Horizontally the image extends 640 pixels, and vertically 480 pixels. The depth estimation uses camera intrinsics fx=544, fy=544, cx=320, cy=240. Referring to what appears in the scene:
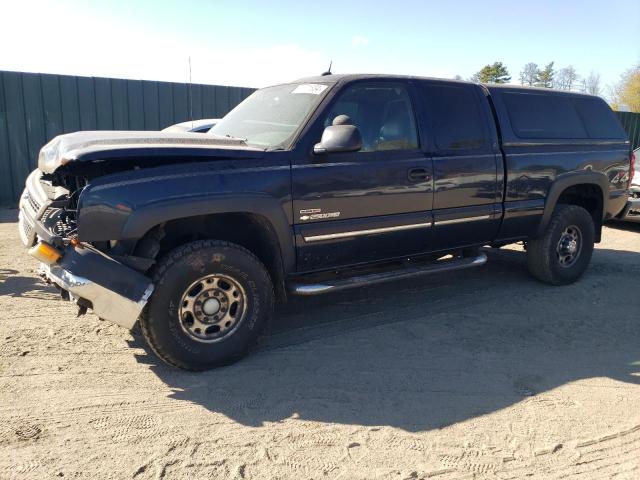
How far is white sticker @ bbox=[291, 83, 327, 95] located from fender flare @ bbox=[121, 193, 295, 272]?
3.55ft

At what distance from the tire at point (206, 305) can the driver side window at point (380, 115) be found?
4.34ft

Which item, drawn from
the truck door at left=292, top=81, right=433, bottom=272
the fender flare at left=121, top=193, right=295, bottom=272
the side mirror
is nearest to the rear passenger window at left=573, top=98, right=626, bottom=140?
the truck door at left=292, top=81, right=433, bottom=272

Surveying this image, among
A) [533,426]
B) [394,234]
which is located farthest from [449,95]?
[533,426]

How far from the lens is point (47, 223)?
11.9 feet

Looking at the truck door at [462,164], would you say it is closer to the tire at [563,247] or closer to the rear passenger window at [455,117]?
the rear passenger window at [455,117]

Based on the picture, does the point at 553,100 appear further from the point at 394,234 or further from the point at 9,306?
the point at 9,306

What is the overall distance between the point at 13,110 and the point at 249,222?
8.51 m

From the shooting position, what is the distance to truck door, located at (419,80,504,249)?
15.5 ft

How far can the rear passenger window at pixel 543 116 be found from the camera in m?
5.40

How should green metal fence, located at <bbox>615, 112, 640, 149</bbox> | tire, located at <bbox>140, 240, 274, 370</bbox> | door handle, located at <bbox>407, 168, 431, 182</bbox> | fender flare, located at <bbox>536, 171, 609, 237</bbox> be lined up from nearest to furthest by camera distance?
tire, located at <bbox>140, 240, 274, 370</bbox>, door handle, located at <bbox>407, 168, 431, 182</bbox>, fender flare, located at <bbox>536, 171, 609, 237</bbox>, green metal fence, located at <bbox>615, 112, 640, 149</bbox>

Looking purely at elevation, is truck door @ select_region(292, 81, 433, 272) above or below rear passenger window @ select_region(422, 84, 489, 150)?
below

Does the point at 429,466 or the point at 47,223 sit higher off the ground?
the point at 47,223

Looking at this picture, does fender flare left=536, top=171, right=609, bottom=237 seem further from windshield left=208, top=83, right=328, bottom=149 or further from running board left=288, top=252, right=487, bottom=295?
windshield left=208, top=83, right=328, bottom=149

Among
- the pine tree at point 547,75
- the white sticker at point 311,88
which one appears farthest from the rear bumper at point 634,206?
the pine tree at point 547,75
